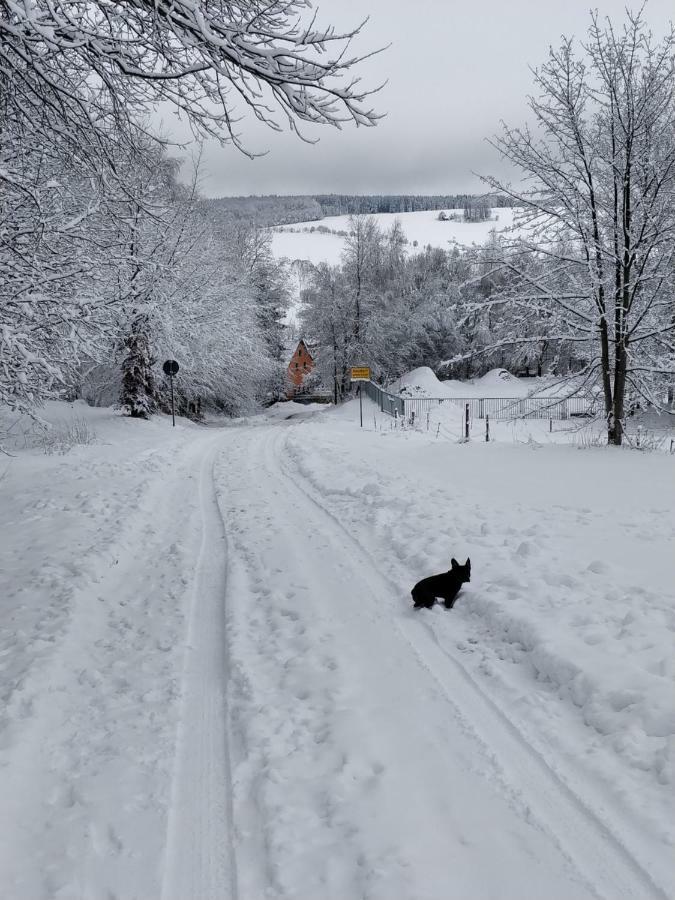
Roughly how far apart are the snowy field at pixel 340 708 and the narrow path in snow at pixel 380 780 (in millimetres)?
13

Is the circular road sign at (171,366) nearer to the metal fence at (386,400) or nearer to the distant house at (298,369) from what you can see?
the metal fence at (386,400)

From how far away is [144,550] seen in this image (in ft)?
23.2

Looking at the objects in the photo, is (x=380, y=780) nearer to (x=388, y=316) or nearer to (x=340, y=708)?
(x=340, y=708)

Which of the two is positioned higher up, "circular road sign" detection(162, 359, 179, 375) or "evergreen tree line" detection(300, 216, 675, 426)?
"evergreen tree line" detection(300, 216, 675, 426)

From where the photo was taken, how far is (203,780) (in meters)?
3.04

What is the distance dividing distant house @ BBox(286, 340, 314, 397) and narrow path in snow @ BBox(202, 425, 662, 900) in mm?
44137

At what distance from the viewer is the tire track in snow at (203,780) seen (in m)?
2.45

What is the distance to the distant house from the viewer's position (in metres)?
51.2

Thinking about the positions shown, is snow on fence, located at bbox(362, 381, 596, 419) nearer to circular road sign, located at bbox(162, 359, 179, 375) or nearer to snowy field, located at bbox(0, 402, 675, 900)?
circular road sign, located at bbox(162, 359, 179, 375)

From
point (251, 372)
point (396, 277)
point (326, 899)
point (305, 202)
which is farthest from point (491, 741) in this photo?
point (305, 202)

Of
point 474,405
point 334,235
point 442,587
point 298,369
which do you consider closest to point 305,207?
point 334,235

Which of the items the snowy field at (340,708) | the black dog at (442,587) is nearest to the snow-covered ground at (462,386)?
the snowy field at (340,708)

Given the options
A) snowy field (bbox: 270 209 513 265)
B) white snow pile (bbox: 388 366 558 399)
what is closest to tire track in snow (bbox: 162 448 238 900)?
white snow pile (bbox: 388 366 558 399)

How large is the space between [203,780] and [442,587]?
2810 millimetres
